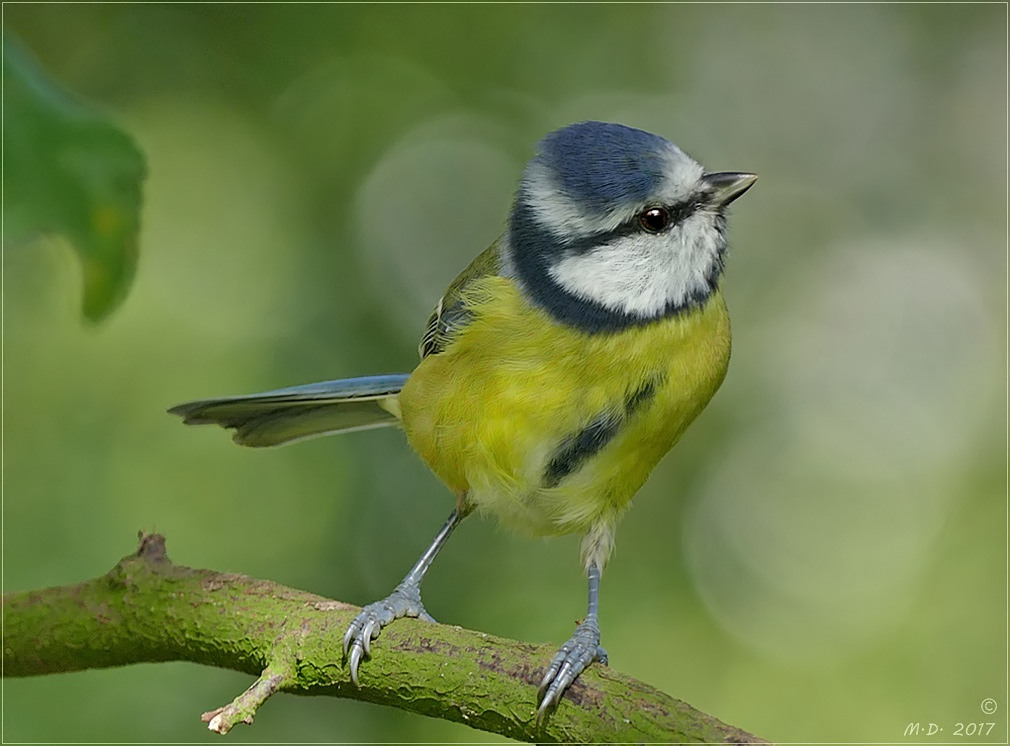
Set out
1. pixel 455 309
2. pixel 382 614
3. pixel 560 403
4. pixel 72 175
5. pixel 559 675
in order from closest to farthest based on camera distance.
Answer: pixel 72 175 < pixel 559 675 < pixel 382 614 < pixel 560 403 < pixel 455 309

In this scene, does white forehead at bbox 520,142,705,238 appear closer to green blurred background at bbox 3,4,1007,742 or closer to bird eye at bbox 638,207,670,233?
bird eye at bbox 638,207,670,233

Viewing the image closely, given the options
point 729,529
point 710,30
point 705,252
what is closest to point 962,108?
point 710,30

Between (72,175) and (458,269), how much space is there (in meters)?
5.83

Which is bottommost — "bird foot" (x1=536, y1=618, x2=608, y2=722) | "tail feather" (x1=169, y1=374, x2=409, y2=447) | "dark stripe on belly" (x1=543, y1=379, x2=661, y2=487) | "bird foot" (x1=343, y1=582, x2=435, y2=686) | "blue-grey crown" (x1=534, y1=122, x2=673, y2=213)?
"bird foot" (x1=536, y1=618, x2=608, y2=722)

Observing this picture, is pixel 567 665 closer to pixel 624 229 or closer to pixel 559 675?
pixel 559 675

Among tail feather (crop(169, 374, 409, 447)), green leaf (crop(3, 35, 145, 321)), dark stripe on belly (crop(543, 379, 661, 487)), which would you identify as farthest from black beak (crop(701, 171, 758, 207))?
green leaf (crop(3, 35, 145, 321))

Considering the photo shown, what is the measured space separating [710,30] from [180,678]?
593 cm

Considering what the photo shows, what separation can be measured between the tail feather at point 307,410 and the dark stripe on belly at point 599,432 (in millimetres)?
795

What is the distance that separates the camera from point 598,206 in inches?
103

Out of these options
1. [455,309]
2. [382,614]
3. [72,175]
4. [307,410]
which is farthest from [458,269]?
[72,175]

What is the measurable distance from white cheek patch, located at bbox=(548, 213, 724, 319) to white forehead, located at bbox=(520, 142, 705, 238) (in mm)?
61

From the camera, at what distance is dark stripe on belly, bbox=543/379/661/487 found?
2.53 meters

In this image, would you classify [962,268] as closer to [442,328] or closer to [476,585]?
[476,585]

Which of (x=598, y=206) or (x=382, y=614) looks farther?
(x=598, y=206)
